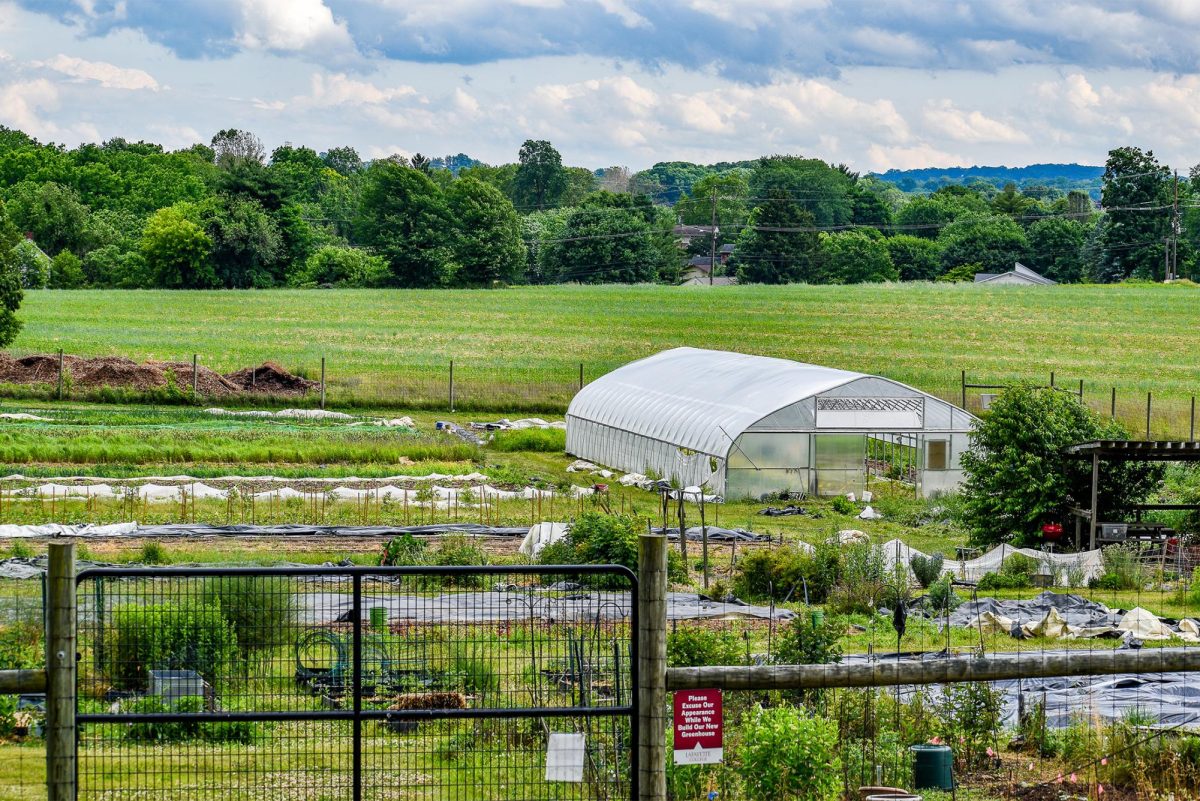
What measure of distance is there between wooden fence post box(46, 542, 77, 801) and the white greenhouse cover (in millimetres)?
25335

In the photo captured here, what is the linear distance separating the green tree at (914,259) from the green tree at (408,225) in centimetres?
3923

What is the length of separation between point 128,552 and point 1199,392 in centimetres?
4434

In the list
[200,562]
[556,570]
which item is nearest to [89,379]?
[200,562]

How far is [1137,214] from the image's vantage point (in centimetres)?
10312

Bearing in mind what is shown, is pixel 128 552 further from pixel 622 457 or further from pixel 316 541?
pixel 622 457

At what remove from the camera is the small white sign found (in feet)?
23.2

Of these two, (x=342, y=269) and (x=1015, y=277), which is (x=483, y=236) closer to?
(x=342, y=269)

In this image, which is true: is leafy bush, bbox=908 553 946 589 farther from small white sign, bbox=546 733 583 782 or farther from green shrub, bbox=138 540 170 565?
small white sign, bbox=546 733 583 782

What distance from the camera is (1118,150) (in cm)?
10512

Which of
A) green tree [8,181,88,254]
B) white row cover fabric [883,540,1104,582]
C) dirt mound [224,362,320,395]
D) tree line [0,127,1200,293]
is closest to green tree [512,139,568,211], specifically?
tree line [0,127,1200,293]

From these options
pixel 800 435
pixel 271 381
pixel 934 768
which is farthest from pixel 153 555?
pixel 271 381

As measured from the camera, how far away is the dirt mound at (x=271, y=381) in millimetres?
50438

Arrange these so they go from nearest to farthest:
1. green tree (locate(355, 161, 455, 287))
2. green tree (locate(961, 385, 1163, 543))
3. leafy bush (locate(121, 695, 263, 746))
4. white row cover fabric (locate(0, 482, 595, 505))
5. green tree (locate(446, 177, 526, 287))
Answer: leafy bush (locate(121, 695, 263, 746)) < green tree (locate(961, 385, 1163, 543)) < white row cover fabric (locate(0, 482, 595, 505)) < green tree (locate(355, 161, 455, 287)) < green tree (locate(446, 177, 526, 287))

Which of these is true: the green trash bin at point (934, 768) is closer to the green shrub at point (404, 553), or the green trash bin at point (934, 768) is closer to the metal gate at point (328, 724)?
the metal gate at point (328, 724)
